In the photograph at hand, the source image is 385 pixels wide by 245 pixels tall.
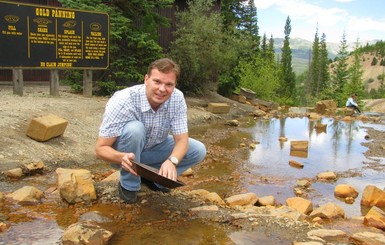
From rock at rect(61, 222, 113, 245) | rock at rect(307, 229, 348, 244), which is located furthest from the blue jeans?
rock at rect(307, 229, 348, 244)

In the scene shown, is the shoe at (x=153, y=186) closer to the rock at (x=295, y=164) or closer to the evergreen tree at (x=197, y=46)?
the rock at (x=295, y=164)

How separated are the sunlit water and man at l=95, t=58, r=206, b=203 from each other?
2499 mm

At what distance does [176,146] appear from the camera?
3.88m

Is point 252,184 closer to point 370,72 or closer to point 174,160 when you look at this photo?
point 174,160

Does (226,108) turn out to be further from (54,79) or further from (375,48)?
(375,48)

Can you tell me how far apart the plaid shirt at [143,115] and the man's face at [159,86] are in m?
0.10

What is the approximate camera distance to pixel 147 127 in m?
3.89

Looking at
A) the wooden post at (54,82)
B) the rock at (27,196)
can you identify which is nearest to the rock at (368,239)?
the rock at (27,196)

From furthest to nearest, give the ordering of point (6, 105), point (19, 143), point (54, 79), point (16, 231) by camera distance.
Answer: point (54, 79)
point (6, 105)
point (19, 143)
point (16, 231)

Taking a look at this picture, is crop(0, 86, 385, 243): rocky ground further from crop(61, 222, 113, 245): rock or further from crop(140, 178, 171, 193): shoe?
crop(61, 222, 113, 245): rock

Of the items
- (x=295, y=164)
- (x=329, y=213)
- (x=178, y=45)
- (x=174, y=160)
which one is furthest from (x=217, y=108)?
(x=174, y=160)

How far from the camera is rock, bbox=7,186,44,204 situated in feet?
14.2

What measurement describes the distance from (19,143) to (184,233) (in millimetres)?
4292

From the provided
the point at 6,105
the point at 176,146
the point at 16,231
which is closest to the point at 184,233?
the point at 176,146
